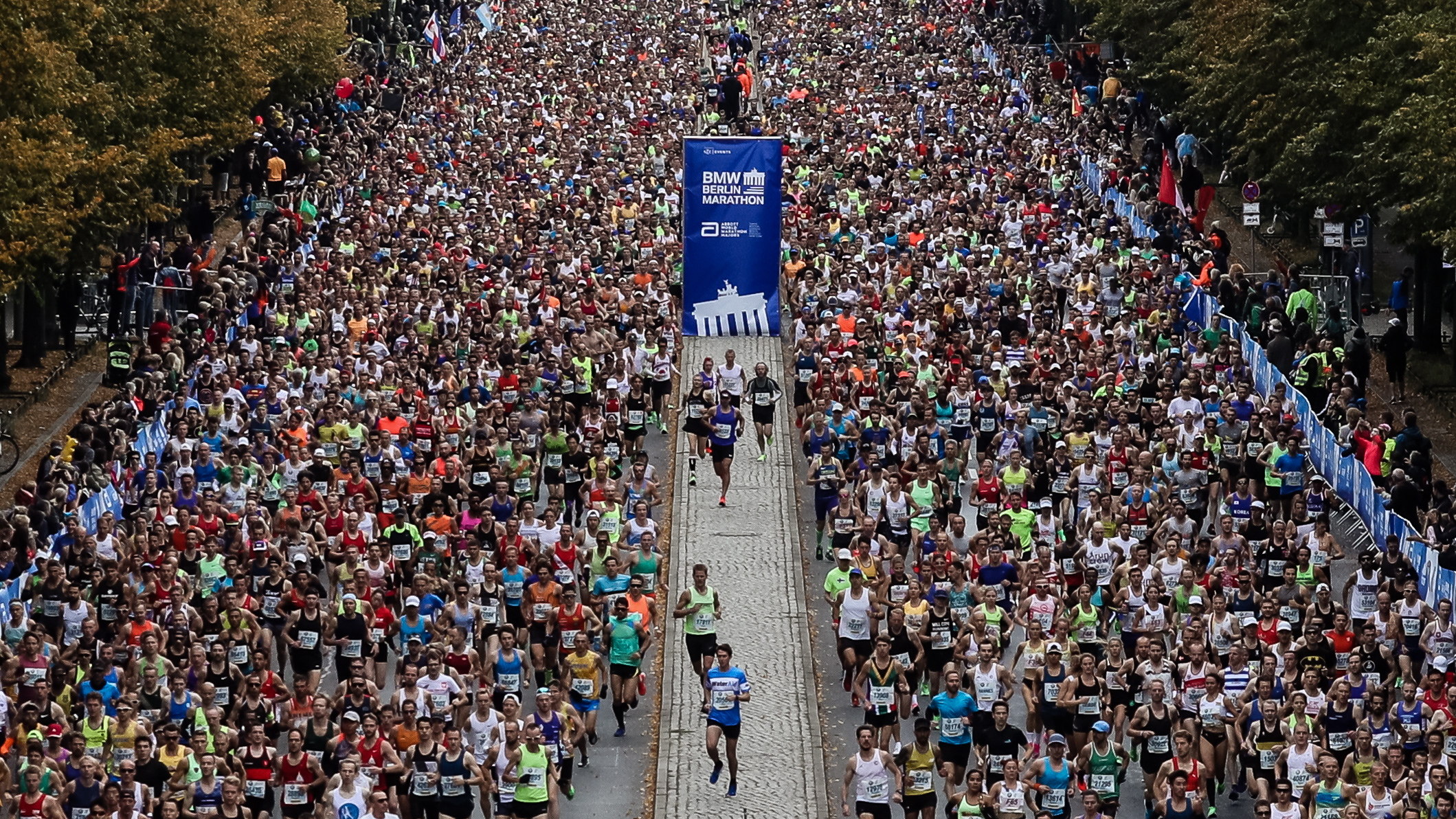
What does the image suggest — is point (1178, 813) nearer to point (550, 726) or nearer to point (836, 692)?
point (550, 726)

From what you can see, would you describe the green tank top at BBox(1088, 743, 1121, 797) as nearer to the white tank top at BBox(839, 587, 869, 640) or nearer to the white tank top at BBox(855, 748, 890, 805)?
the white tank top at BBox(855, 748, 890, 805)

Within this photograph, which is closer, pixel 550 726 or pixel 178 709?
pixel 550 726

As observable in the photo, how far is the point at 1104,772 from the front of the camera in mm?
20797

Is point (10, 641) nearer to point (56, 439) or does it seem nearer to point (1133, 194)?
point (56, 439)

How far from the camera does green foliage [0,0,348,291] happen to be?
32531 millimetres

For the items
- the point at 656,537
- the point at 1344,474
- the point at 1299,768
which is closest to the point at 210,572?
the point at 656,537

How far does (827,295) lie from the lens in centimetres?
3762

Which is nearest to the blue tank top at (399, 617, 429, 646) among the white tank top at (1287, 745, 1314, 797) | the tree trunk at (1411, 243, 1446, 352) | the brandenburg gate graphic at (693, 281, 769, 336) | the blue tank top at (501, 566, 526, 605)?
the blue tank top at (501, 566, 526, 605)

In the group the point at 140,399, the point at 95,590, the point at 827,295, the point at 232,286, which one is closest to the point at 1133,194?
the point at 827,295

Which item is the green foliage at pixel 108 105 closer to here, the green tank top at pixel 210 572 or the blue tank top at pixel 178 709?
the green tank top at pixel 210 572

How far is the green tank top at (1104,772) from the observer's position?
68.2 feet

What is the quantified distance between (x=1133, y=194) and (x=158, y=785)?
2889 centimetres

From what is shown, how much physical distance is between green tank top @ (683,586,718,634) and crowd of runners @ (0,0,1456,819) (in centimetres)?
5

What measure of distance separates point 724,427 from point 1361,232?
1343cm
